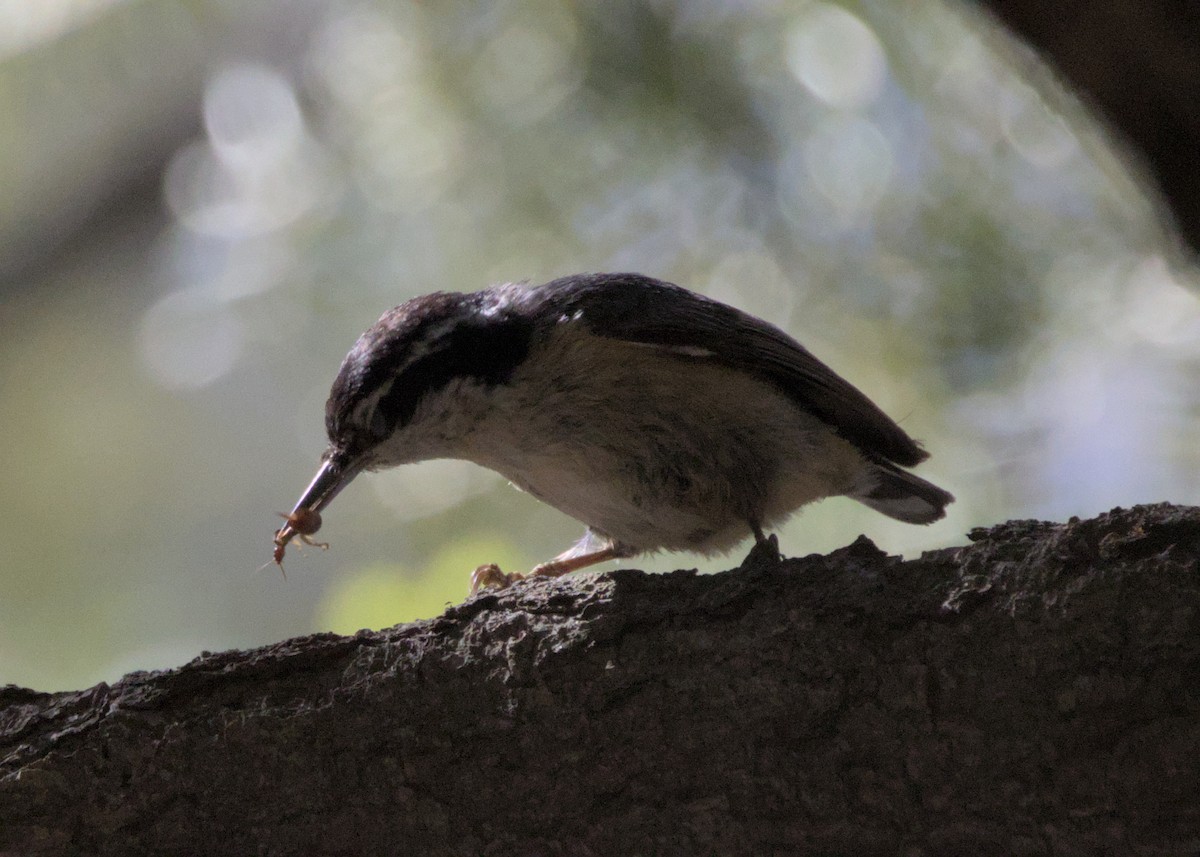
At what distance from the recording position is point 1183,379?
376 cm

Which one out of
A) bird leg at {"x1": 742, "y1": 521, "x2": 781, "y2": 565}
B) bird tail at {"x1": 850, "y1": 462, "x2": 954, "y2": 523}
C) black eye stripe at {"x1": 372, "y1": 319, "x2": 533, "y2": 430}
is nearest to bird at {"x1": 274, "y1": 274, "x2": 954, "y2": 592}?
black eye stripe at {"x1": 372, "y1": 319, "x2": 533, "y2": 430}

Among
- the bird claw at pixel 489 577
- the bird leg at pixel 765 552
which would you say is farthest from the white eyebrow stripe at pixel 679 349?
the bird claw at pixel 489 577

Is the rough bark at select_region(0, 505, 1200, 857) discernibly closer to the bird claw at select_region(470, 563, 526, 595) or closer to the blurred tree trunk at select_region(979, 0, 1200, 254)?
the blurred tree trunk at select_region(979, 0, 1200, 254)

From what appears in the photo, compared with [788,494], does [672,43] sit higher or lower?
higher

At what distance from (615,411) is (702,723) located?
115 cm

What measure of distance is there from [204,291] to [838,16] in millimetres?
2627

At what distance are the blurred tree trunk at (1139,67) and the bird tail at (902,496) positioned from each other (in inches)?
67.2

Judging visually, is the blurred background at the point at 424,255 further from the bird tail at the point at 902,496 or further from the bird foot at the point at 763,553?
the bird foot at the point at 763,553

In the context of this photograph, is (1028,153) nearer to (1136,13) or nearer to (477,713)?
(1136,13)

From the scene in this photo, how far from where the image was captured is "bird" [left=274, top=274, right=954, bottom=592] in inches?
137

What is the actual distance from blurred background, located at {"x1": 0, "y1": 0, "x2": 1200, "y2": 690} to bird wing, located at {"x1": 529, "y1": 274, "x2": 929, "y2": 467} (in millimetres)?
329

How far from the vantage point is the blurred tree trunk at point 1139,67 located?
7.19 feet

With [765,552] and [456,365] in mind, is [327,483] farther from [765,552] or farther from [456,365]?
[765,552]

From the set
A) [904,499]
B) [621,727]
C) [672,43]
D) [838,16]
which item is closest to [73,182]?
[672,43]
